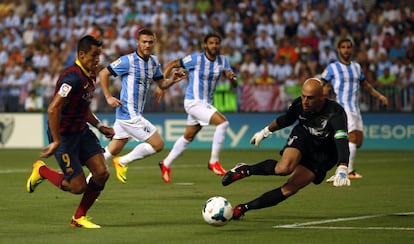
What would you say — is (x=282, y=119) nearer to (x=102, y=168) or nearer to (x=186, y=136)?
(x=102, y=168)

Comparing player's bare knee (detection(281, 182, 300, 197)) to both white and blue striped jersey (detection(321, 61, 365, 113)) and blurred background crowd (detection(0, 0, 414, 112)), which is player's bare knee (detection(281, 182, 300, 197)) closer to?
white and blue striped jersey (detection(321, 61, 365, 113))

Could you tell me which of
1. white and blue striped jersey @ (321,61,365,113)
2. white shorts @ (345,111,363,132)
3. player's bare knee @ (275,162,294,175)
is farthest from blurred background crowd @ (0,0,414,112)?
player's bare knee @ (275,162,294,175)

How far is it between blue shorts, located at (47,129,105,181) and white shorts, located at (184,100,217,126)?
7.24 meters

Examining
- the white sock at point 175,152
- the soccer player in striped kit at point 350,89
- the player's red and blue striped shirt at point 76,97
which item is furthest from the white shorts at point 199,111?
the player's red and blue striped shirt at point 76,97

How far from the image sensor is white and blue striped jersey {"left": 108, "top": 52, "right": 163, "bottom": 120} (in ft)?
51.0

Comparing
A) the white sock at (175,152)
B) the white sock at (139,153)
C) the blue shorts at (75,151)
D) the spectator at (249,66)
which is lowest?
the white sock at (175,152)

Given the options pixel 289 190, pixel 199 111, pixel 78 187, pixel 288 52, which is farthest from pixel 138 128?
pixel 288 52

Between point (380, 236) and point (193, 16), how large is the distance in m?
21.2

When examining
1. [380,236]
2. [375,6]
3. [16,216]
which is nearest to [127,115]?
[16,216]

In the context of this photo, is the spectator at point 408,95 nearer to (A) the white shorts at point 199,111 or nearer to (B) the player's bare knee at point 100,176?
(A) the white shorts at point 199,111

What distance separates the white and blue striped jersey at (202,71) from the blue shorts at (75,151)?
7.53m

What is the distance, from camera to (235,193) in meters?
15.1

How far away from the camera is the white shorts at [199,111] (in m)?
18.4

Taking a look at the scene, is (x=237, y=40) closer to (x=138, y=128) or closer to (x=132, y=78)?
(x=132, y=78)
